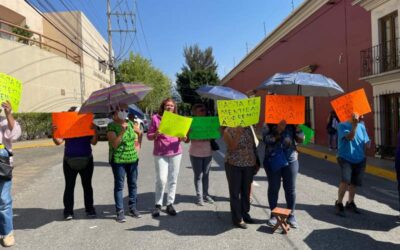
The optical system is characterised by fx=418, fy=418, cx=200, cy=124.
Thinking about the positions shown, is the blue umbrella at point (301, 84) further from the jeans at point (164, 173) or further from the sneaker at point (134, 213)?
the sneaker at point (134, 213)

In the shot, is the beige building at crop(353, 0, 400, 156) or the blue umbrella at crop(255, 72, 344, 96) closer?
the blue umbrella at crop(255, 72, 344, 96)

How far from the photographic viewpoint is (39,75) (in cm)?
2738

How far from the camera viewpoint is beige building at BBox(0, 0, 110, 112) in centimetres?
2543

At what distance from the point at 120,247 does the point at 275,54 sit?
23496 mm

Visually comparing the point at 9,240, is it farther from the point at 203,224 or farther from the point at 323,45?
the point at 323,45

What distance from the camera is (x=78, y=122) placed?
248 inches

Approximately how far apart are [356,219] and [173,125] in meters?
3.01

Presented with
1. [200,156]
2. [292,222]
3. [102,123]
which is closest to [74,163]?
[200,156]

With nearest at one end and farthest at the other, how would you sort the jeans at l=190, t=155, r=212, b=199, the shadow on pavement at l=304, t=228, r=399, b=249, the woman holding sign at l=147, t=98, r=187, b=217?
the shadow on pavement at l=304, t=228, r=399, b=249 → the woman holding sign at l=147, t=98, r=187, b=217 → the jeans at l=190, t=155, r=212, b=199

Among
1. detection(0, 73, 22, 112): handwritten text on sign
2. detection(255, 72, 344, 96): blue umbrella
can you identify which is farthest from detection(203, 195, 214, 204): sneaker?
detection(0, 73, 22, 112): handwritten text on sign

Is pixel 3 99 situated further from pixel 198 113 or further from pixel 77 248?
pixel 198 113

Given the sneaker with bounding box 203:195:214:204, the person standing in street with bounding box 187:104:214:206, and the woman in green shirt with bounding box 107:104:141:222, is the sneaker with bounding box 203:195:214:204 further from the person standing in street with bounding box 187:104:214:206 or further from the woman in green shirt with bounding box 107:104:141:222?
the woman in green shirt with bounding box 107:104:141:222

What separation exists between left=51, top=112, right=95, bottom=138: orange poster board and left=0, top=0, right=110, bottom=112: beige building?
62.7 feet

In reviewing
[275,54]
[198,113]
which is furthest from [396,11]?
[275,54]
